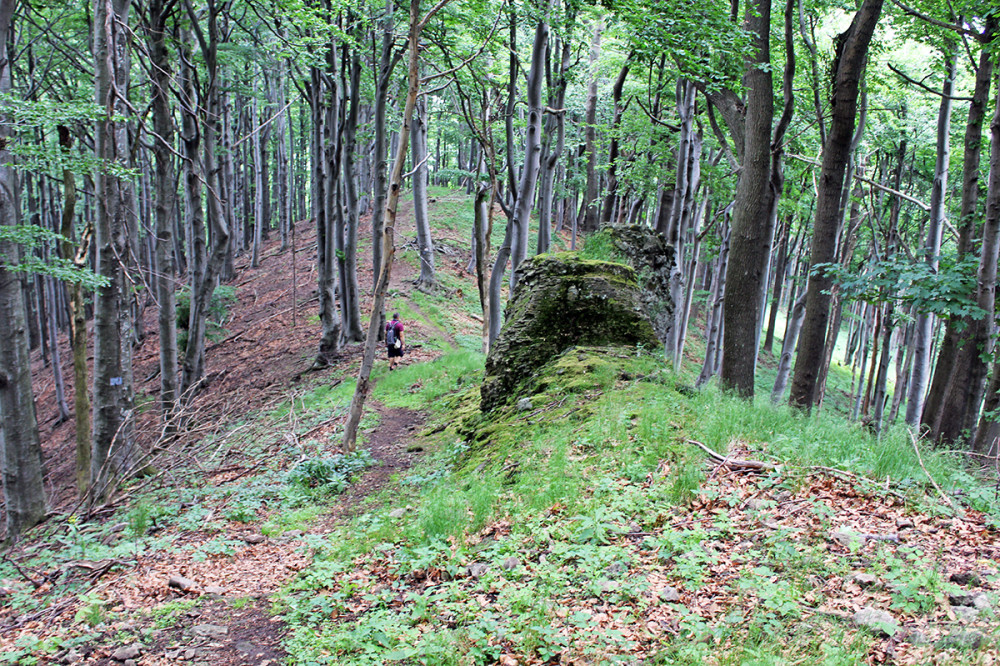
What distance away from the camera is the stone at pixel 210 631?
3.90 meters

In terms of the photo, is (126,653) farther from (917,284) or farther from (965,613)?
(917,284)

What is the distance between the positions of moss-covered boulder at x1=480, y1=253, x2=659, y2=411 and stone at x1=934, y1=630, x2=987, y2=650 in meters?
5.46

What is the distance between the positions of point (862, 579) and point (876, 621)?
378 mm

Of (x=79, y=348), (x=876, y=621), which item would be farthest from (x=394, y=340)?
(x=876, y=621)

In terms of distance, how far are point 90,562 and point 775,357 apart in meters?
32.5

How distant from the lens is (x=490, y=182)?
1413 centimetres

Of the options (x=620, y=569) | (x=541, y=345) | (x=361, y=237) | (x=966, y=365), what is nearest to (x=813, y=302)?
(x=966, y=365)

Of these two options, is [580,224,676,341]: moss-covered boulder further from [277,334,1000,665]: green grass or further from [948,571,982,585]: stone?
[948,571,982,585]: stone

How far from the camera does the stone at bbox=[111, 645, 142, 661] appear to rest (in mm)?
3625

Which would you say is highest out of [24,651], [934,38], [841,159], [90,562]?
[934,38]

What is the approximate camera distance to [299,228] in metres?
34.2

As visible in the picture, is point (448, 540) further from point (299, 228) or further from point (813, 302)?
point (299, 228)

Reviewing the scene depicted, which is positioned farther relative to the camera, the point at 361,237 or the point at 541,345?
the point at 361,237

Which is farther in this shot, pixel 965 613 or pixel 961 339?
pixel 961 339
